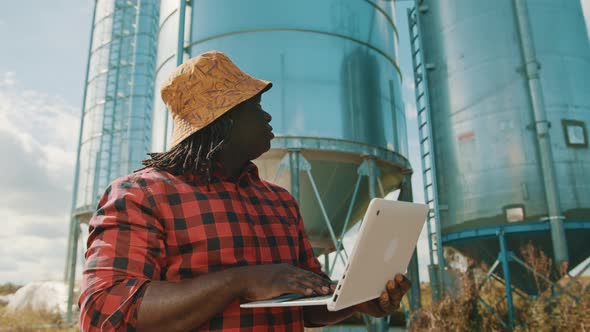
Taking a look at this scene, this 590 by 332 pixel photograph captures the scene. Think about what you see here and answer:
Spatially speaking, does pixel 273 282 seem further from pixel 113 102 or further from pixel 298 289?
pixel 113 102

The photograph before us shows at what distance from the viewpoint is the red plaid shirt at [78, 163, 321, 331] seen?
3.75ft

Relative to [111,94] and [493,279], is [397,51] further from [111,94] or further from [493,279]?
[111,94]

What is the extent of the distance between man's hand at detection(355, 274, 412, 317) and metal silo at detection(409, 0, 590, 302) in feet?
24.8

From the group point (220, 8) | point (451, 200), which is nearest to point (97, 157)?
point (220, 8)

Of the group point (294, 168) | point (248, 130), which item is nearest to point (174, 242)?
point (248, 130)

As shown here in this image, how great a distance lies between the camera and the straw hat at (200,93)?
1.50m

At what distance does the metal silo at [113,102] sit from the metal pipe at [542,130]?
35.7 feet

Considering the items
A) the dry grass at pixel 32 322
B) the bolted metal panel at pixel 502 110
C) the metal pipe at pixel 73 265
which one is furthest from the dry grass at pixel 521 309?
the metal pipe at pixel 73 265

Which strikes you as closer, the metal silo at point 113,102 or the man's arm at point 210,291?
the man's arm at point 210,291

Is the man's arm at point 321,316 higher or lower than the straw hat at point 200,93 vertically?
lower

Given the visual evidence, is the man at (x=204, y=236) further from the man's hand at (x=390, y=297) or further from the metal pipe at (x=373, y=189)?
the metal pipe at (x=373, y=189)

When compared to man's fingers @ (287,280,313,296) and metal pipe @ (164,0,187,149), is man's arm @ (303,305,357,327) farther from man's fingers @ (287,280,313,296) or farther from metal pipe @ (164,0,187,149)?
metal pipe @ (164,0,187,149)

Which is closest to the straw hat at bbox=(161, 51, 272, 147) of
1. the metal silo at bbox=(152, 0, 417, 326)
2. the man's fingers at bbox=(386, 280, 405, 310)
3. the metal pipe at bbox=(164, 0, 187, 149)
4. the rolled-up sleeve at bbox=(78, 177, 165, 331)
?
the rolled-up sleeve at bbox=(78, 177, 165, 331)

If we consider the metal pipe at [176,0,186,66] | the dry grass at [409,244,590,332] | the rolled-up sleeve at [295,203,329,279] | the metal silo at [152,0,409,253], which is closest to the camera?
the rolled-up sleeve at [295,203,329,279]
